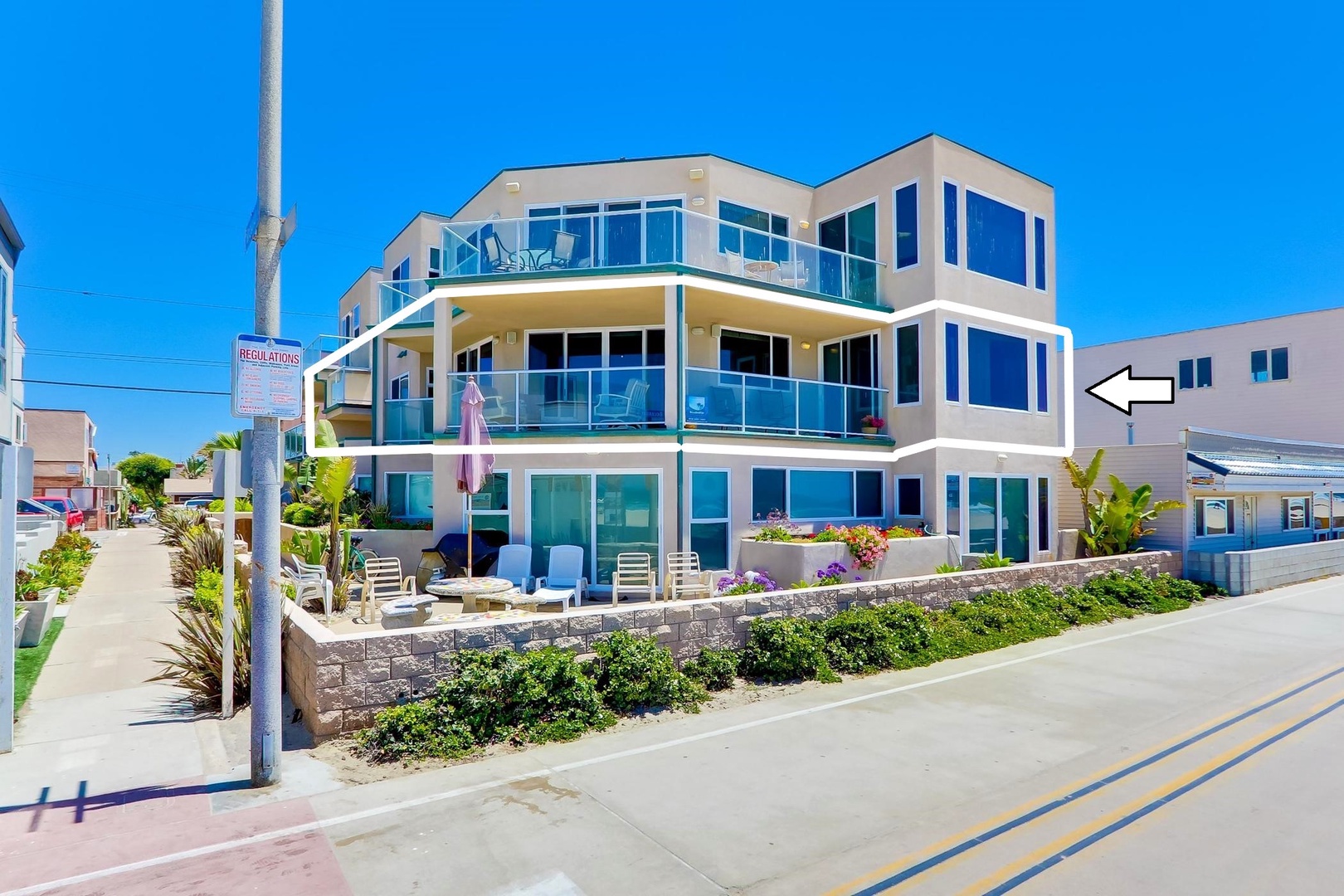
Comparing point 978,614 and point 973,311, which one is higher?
point 973,311

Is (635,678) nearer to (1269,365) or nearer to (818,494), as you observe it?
(818,494)

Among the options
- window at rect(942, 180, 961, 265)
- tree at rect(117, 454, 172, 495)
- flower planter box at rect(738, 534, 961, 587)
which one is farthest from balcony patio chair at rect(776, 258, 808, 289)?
tree at rect(117, 454, 172, 495)

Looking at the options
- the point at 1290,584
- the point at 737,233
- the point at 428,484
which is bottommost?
the point at 1290,584

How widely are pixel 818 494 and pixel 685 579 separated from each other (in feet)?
13.0

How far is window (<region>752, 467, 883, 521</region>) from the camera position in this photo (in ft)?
50.1

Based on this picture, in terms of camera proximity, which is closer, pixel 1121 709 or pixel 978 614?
pixel 1121 709

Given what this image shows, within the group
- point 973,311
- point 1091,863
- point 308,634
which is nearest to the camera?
point 1091,863

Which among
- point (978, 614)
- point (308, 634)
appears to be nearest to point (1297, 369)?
point (978, 614)

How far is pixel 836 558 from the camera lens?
43.7 ft

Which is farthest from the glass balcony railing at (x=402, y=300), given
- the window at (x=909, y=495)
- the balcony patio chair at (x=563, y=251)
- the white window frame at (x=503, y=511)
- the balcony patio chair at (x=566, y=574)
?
the window at (x=909, y=495)

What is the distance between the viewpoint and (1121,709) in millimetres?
8367

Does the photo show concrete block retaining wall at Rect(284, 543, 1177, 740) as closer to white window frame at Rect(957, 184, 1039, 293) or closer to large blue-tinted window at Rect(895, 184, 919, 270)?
large blue-tinted window at Rect(895, 184, 919, 270)

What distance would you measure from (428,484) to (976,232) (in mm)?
14211

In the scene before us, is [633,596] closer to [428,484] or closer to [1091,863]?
[428,484]
